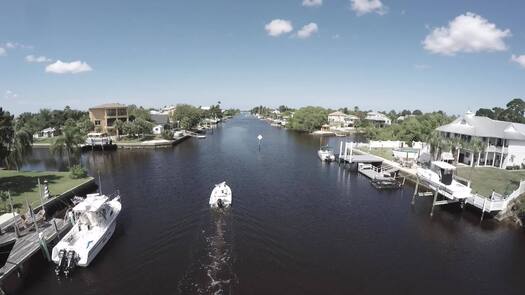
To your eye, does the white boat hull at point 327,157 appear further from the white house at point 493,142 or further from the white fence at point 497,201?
the white fence at point 497,201

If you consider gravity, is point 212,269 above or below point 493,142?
below

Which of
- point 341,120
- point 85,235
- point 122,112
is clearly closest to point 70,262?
point 85,235

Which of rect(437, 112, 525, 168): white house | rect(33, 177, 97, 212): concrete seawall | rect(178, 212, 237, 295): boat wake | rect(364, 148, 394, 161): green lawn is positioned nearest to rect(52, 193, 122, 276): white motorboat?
rect(33, 177, 97, 212): concrete seawall

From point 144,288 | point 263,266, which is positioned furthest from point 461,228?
point 144,288

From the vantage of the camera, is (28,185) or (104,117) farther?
(104,117)

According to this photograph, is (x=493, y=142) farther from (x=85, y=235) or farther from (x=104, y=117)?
(x=104, y=117)

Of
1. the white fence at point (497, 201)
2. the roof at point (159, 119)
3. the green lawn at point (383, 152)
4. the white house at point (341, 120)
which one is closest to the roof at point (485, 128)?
the green lawn at point (383, 152)

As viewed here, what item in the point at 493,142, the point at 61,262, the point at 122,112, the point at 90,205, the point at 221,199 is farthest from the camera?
the point at 122,112

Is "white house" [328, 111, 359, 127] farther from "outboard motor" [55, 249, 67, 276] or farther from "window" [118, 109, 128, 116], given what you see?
"outboard motor" [55, 249, 67, 276]
